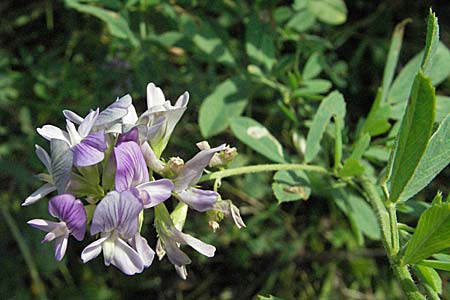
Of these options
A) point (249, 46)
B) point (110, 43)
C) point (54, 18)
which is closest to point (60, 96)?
point (110, 43)

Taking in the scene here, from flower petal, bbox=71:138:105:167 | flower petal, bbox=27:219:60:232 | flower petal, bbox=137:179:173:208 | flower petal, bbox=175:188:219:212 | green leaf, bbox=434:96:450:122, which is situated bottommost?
flower petal, bbox=27:219:60:232

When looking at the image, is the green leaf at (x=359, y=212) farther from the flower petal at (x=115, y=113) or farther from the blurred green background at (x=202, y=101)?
the flower petal at (x=115, y=113)

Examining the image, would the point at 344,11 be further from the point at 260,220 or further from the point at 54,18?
the point at 54,18

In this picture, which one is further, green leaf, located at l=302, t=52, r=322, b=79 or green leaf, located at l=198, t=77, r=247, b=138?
green leaf, located at l=302, t=52, r=322, b=79

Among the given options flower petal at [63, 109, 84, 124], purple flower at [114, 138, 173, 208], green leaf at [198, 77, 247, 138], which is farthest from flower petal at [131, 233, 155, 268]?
green leaf at [198, 77, 247, 138]

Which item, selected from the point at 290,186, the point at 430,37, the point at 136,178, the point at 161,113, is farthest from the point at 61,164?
the point at 430,37

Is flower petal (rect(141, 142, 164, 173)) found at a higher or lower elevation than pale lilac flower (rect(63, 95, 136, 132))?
lower

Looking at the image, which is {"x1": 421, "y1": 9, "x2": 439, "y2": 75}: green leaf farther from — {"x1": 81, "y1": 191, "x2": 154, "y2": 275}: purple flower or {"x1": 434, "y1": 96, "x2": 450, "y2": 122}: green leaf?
{"x1": 434, "y1": 96, "x2": 450, "y2": 122}: green leaf
